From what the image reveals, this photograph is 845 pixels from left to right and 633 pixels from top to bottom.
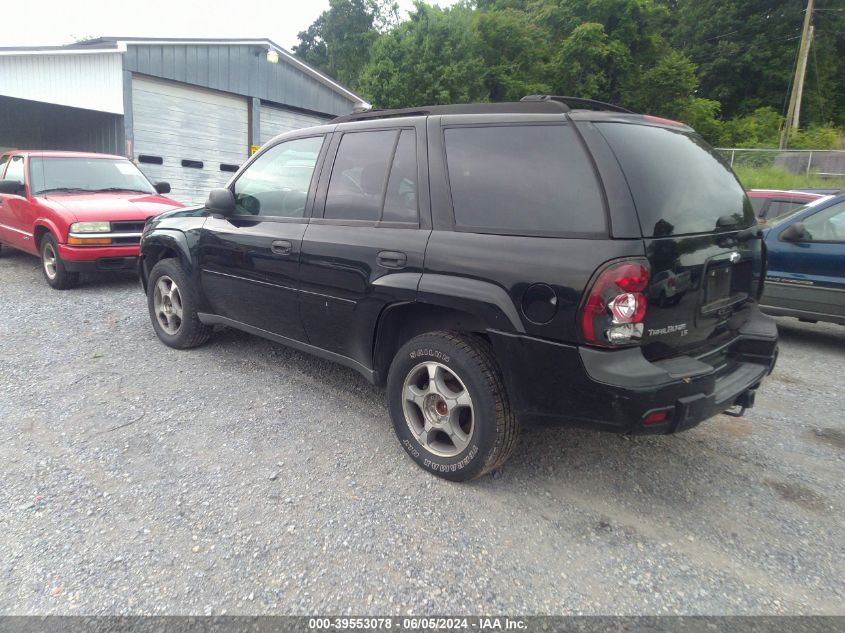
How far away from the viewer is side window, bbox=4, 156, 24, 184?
7.84 metres

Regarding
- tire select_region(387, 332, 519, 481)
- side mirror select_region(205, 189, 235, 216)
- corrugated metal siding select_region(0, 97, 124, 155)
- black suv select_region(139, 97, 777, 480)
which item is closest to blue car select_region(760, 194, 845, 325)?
black suv select_region(139, 97, 777, 480)

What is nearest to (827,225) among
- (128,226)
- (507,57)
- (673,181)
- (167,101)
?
(673,181)

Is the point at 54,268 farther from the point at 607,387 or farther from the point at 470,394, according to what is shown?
the point at 607,387

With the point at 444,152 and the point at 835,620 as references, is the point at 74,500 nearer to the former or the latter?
the point at 444,152

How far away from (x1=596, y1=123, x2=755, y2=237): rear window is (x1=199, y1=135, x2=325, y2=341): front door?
2007 mm

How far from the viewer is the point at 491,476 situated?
3.08 m

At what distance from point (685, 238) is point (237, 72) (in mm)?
15545

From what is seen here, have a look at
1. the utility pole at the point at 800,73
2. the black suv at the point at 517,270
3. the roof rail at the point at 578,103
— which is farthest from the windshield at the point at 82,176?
the utility pole at the point at 800,73

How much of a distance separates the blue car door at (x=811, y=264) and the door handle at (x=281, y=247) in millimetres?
4928

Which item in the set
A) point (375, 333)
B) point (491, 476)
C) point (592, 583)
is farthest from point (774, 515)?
point (375, 333)

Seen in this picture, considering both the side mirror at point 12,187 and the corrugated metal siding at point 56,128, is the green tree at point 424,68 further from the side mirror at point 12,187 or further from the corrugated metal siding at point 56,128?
the side mirror at point 12,187

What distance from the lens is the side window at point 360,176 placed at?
3.32 m

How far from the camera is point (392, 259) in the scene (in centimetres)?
307

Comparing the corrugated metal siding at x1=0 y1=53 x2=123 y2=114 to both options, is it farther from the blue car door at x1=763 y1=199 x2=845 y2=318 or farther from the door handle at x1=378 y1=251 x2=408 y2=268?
the blue car door at x1=763 y1=199 x2=845 y2=318
